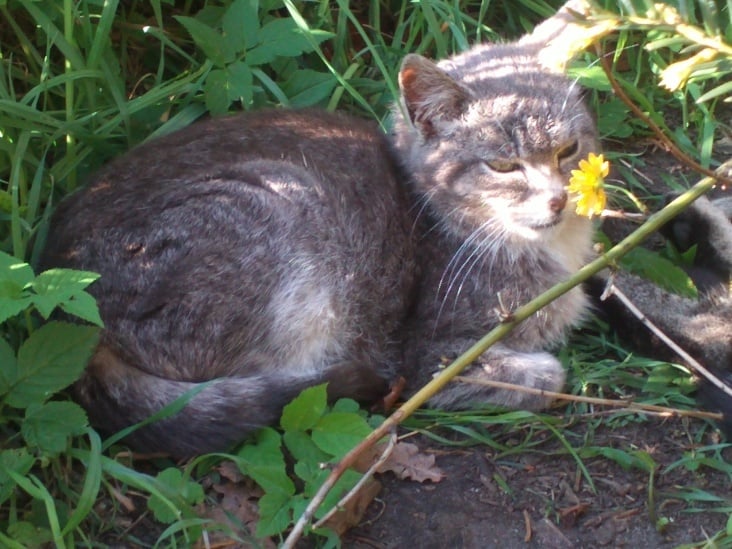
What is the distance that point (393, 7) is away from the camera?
4930mm

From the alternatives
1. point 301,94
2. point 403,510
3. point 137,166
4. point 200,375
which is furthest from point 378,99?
point 403,510

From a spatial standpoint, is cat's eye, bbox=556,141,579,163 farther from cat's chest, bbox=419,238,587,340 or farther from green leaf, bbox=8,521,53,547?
green leaf, bbox=8,521,53,547

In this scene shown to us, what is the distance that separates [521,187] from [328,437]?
122cm

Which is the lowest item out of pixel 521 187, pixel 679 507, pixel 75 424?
pixel 679 507

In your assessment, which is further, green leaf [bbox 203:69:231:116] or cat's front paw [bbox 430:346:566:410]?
green leaf [bbox 203:69:231:116]

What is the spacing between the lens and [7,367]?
307 cm

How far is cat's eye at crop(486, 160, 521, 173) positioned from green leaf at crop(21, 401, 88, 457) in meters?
1.72

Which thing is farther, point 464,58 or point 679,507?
point 464,58

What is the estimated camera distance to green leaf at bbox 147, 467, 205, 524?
2.93m

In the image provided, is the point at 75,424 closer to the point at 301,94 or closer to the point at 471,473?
the point at 471,473

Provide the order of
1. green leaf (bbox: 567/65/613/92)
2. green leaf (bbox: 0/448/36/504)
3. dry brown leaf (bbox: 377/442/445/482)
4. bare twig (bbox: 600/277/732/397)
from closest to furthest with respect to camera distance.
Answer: bare twig (bbox: 600/277/732/397)
green leaf (bbox: 0/448/36/504)
dry brown leaf (bbox: 377/442/445/482)
green leaf (bbox: 567/65/613/92)

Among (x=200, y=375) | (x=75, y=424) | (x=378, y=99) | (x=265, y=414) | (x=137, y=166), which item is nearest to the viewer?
(x=75, y=424)

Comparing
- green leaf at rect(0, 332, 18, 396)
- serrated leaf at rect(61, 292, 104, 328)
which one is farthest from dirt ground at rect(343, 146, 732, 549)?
green leaf at rect(0, 332, 18, 396)

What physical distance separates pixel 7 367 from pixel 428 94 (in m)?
1.80
